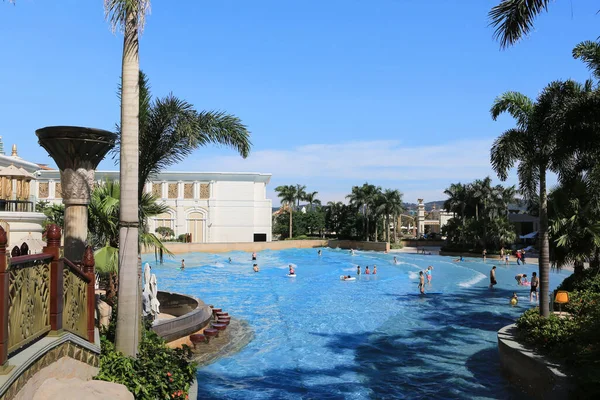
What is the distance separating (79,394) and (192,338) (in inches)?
376

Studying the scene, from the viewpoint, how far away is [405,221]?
12825 centimetres

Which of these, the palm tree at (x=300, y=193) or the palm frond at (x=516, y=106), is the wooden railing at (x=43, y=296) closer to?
the palm frond at (x=516, y=106)

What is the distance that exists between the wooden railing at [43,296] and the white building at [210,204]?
63.3 meters

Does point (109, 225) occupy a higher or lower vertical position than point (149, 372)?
higher

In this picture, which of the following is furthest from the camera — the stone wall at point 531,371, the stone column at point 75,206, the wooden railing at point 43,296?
the stone column at point 75,206

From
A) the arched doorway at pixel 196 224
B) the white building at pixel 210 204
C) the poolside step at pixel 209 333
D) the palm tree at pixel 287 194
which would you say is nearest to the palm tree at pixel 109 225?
the poolside step at pixel 209 333

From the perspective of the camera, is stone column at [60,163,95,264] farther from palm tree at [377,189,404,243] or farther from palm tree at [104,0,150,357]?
palm tree at [377,189,404,243]

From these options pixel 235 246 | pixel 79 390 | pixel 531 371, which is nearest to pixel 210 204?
pixel 235 246

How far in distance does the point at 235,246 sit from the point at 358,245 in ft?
57.2

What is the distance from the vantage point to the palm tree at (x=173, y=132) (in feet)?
36.8

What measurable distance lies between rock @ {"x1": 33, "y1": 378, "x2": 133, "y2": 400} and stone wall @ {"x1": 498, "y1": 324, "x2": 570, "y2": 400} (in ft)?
24.2

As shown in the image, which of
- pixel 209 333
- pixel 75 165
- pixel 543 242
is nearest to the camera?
pixel 75 165

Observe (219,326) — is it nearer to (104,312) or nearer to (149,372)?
(104,312)

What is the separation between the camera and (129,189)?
26.5ft
